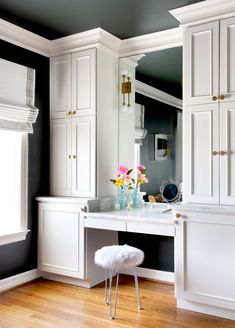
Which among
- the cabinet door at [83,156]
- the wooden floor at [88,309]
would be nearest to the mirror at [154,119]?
the cabinet door at [83,156]

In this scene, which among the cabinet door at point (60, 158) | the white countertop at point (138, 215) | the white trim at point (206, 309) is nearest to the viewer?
the white trim at point (206, 309)

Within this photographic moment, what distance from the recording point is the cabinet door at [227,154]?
2736 mm

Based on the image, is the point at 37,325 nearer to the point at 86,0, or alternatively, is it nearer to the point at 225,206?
the point at 225,206

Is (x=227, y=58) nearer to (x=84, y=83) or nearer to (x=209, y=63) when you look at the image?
(x=209, y=63)

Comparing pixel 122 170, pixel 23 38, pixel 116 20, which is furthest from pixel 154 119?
pixel 23 38

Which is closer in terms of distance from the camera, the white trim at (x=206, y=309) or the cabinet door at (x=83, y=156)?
the white trim at (x=206, y=309)

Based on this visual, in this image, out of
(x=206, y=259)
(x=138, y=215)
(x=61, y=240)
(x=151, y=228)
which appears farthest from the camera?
(x=61, y=240)

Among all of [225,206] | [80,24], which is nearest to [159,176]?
[225,206]

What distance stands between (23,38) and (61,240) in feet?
6.79

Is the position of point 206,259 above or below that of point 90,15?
below

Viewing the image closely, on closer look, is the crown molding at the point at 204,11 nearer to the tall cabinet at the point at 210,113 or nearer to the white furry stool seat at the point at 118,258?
the tall cabinet at the point at 210,113

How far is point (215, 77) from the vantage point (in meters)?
2.81

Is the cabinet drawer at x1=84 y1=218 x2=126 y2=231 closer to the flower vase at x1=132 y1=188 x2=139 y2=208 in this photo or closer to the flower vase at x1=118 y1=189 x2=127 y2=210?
the flower vase at x1=118 y1=189 x2=127 y2=210

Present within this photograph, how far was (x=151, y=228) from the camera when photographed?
2988 millimetres
